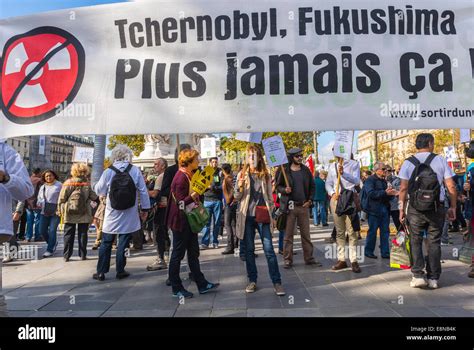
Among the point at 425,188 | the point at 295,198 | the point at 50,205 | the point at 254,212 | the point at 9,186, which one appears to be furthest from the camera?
the point at 50,205

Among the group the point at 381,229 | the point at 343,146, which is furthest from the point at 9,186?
the point at 381,229

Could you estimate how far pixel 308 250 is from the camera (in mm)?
6766

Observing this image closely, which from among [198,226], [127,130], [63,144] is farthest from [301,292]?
[63,144]

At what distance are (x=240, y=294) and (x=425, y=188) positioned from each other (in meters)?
2.79

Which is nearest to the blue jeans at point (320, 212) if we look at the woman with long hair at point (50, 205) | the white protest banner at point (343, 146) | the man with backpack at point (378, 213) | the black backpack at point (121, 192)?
the man with backpack at point (378, 213)

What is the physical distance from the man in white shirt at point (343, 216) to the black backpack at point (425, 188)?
1367 millimetres

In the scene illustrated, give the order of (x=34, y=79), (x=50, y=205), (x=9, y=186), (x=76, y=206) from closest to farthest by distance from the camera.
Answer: (x=34, y=79) → (x=9, y=186) → (x=76, y=206) → (x=50, y=205)

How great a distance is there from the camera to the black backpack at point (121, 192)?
5699 millimetres

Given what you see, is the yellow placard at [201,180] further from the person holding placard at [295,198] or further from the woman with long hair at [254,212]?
the person holding placard at [295,198]

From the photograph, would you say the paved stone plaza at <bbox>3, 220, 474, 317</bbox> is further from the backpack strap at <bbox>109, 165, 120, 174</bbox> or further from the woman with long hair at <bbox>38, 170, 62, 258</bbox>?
the backpack strap at <bbox>109, 165, 120, 174</bbox>

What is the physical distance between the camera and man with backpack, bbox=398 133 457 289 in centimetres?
487

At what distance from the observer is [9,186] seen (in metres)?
3.10

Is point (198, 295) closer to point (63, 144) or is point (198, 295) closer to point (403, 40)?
point (403, 40)

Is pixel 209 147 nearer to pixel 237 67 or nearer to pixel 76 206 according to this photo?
pixel 76 206
